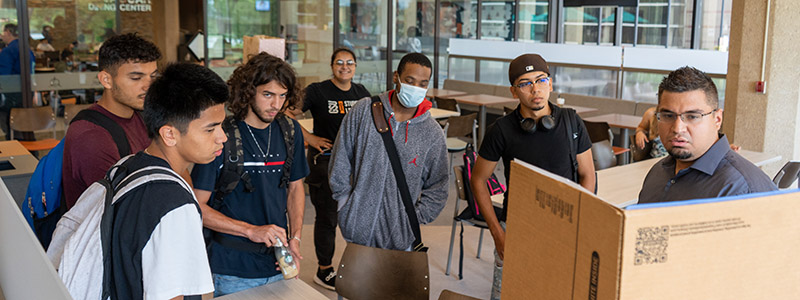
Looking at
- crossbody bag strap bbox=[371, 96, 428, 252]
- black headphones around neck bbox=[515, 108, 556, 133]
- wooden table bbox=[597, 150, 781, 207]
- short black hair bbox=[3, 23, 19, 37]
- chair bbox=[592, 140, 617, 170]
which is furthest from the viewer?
short black hair bbox=[3, 23, 19, 37]

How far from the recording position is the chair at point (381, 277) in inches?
106

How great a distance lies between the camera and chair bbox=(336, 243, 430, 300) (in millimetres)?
2688

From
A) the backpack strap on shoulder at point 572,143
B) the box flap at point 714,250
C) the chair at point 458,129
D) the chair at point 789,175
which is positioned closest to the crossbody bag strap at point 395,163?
the backpack strap on shoulder at point 572,143

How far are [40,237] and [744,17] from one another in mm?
5307

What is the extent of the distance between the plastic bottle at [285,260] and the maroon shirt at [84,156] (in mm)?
602

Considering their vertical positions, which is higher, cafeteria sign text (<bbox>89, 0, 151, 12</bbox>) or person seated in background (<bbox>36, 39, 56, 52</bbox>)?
cafeteria sign text (<bbox>89, 0, 151, 12</bbox>)

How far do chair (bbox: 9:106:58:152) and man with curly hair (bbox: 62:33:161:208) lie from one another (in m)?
4.65

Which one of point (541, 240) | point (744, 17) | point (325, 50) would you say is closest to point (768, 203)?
point (541, 240)

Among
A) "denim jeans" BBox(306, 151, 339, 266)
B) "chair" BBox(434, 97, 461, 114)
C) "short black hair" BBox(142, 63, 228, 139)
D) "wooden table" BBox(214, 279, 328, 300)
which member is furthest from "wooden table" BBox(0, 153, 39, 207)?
"chair" BBox(434, 97, 461, 114)

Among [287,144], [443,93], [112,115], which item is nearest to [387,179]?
[287,144]

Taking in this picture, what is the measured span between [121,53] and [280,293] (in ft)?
3.36

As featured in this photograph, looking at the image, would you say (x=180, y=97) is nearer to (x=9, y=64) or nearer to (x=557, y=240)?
(x=557, y=240)

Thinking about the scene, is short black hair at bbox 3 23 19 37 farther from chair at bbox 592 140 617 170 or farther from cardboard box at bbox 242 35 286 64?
chair at bbox 592 140 617 170

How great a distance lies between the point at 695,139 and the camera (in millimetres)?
1861
